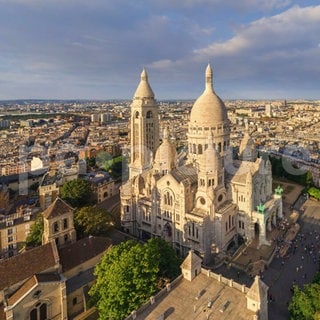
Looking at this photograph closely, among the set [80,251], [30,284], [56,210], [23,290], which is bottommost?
[23,290]

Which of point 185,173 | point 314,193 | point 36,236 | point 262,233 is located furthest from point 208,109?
point 36,236

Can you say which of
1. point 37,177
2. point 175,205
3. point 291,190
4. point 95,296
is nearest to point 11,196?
point 37,177

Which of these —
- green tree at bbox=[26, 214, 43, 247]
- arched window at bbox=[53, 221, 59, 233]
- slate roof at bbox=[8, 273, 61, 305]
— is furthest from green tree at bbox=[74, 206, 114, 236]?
slate roof at bbox=[8, 273, 61, 305]

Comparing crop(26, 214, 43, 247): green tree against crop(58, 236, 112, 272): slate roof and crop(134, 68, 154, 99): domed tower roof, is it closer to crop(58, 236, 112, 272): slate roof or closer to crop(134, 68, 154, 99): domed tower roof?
crop(58, 236, 112, 272): slate roof

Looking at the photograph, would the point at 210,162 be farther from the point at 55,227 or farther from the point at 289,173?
the point at 289,173

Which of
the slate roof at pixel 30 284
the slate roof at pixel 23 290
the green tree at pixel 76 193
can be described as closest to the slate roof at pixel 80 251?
the slate roof at pixel 30 284
